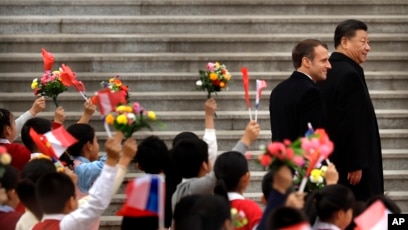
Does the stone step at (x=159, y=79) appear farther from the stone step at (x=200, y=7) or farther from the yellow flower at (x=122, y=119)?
the yellow flower at (x=122, y=119)

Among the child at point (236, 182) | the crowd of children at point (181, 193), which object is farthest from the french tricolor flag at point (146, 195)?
the child at point (236, 182)

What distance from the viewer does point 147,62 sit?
12438 mm

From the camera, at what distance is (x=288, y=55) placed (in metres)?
12.5

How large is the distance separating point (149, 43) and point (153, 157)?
529 cm

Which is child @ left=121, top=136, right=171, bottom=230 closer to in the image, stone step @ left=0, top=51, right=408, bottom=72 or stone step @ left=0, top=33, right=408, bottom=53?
stone step @ left=0, top=51, right=408, bottom=72

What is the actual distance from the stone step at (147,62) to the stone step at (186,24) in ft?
1.73

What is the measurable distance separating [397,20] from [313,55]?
4350mm

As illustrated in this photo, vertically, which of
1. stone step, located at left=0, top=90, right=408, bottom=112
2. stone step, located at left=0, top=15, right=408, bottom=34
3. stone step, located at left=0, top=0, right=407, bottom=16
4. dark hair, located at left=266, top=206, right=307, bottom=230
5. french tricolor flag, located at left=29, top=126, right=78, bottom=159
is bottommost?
stone step, located at left=0, top=90, right=408, bottom=112

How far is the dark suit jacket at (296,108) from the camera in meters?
8.63

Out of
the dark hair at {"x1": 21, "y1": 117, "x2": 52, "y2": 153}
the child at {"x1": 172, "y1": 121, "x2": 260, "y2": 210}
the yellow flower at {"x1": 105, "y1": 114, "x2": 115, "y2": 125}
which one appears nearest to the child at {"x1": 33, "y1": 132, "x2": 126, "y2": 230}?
the yellow flower at {"x1": 105, "y1": 114, "x2": 115, "y2": 125}

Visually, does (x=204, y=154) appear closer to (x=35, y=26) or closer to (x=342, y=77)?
(x=342, y=77)

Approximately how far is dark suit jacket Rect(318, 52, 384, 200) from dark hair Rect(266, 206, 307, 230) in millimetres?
3877

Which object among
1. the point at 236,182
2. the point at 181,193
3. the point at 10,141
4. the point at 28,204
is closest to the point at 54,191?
the point at 28,204

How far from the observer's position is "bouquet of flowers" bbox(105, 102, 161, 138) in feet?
21.5
